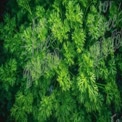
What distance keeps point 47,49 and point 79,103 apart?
2.34 feet

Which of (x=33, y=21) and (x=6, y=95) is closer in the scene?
(x=33, y=21)

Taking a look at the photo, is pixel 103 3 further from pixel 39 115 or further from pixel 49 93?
pixel 39 115

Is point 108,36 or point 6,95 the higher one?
point 108,36

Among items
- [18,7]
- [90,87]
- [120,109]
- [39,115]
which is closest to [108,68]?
[90,87]

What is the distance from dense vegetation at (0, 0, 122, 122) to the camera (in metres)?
3.23

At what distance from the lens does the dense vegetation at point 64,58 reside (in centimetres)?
323

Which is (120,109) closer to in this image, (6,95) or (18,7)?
(6,95)

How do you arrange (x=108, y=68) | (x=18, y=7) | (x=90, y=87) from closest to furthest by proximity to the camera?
(x=90, y=87) → (x=108, y=68) → (x=18, y=7)

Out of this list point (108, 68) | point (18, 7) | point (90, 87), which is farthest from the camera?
point (18, 7)

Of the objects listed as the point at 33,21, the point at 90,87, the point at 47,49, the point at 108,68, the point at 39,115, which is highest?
the point at 33,21

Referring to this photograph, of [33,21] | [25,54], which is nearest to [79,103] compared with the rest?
[25,54]

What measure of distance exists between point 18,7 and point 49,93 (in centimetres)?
106

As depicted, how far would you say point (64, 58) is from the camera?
3.31 m

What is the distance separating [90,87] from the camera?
10.5 ft
